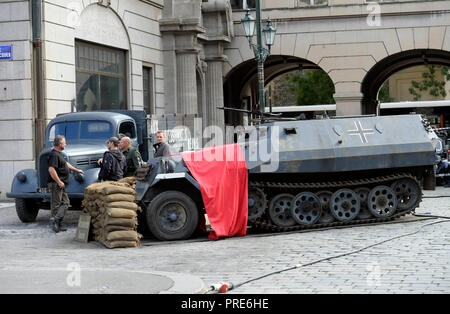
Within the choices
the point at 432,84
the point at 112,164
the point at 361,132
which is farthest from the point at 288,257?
the point at 432,84

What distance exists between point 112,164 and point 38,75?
6.40 metres

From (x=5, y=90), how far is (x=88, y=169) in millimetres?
5553

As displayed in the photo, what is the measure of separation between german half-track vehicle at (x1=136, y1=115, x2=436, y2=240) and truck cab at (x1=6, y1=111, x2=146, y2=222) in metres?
2.50

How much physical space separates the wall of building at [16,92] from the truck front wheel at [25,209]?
399cm

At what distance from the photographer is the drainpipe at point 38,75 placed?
65.3 feet

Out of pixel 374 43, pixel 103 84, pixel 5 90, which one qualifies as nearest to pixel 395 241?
pixel 5 90

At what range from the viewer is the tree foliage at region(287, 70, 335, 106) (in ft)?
170

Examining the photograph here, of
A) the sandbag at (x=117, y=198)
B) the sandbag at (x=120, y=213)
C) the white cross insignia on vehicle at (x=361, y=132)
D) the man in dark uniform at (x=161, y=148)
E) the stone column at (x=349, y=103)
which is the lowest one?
the sandbag at (x=120, y=213)

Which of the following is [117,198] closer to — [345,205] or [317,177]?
[317,177]

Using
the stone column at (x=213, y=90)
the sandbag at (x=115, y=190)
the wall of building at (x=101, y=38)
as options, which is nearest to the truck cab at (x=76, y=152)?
the sandbag at (x=115, y=190)

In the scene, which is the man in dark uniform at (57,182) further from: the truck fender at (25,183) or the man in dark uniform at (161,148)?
the man in dark uniform at (161,148)

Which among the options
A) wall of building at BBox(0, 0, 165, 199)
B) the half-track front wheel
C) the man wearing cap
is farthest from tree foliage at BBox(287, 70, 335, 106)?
the man wearing cap

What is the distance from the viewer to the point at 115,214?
12.4 meters
